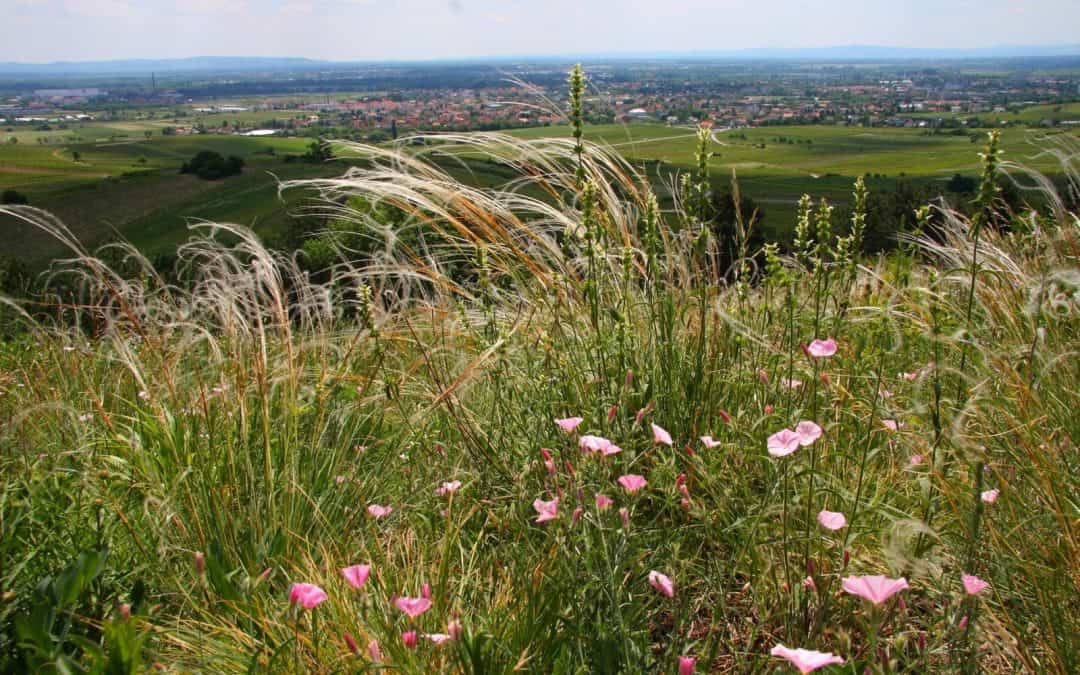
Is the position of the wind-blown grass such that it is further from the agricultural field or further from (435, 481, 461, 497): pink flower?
the agricultural field

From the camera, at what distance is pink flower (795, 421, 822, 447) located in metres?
1.65

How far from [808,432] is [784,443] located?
82 millimetres

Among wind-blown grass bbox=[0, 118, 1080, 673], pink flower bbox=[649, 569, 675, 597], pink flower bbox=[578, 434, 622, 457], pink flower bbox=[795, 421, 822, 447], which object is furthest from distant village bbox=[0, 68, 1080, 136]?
pink flower bbox=[649, 569, 675, 597]

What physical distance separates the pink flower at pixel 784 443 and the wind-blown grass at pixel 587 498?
55 mm

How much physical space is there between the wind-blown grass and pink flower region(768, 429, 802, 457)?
6 cm

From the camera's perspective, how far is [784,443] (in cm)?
166

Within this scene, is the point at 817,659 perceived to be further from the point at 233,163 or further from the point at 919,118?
the point at 919,118

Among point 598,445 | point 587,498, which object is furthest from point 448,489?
point 598,445

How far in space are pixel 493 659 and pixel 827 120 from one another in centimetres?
9569

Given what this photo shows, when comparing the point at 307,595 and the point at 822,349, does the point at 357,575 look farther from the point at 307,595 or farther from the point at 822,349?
the point at 822,349

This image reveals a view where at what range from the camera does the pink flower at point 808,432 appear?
1.65 metres

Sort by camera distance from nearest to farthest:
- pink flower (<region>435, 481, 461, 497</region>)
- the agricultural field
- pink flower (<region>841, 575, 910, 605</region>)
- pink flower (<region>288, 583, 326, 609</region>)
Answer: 1. pink flower (<region>841, 575, 910, 605</region>)
2. pink flower (<region>288, 583, 326, 609</region>)
3. pink flower (<region>435, 481, 461, 497</region>)
4. the agricultural field

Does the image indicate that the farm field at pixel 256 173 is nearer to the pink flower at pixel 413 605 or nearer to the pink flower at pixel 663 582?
the pink flower at pixel 663 582

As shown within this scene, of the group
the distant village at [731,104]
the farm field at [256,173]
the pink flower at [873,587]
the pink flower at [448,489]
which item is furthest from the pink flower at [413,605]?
the farm field at [256,173]
